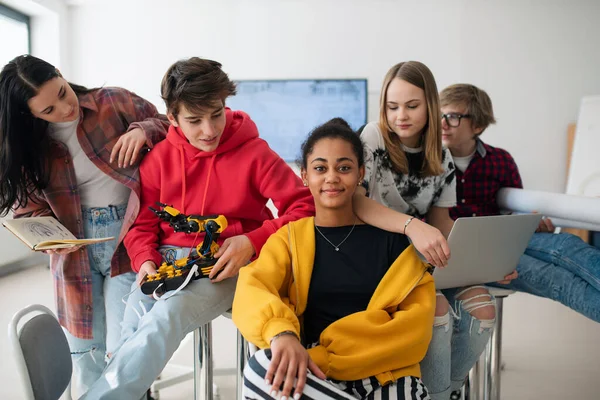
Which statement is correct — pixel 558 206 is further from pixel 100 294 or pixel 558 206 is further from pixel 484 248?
pixel 100 294

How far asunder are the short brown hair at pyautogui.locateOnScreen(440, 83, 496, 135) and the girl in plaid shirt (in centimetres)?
111

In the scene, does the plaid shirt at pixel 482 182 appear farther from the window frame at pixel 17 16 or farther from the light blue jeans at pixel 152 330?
the window frame at pixel 17 16

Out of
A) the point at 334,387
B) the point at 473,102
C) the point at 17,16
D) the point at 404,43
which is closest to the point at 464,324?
the point at 334,387

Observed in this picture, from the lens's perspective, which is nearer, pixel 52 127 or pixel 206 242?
pixel 206 242

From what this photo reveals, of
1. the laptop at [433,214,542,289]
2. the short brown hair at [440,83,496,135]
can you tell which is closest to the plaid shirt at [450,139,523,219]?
the short brown hair at [440,83,496,135]

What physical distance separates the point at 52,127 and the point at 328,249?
96cm

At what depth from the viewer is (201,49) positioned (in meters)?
4.96

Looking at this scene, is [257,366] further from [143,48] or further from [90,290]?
[143,48]

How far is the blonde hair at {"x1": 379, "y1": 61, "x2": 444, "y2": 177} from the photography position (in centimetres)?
149

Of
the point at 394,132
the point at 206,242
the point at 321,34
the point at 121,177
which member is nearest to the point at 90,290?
the point at 121,177

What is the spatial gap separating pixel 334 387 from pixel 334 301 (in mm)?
254

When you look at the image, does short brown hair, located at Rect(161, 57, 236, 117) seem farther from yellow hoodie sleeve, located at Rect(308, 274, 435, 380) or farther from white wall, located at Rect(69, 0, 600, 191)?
white wall, located at Rect(69, 0, 600, 191)

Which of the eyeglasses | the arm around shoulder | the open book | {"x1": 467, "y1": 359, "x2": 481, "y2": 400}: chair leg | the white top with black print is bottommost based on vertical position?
{"x1": 467, "y1": 359, "x2": 481, "y2": 400}: chair leg

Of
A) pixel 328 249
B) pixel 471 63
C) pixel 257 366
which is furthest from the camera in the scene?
pixel 471 63
